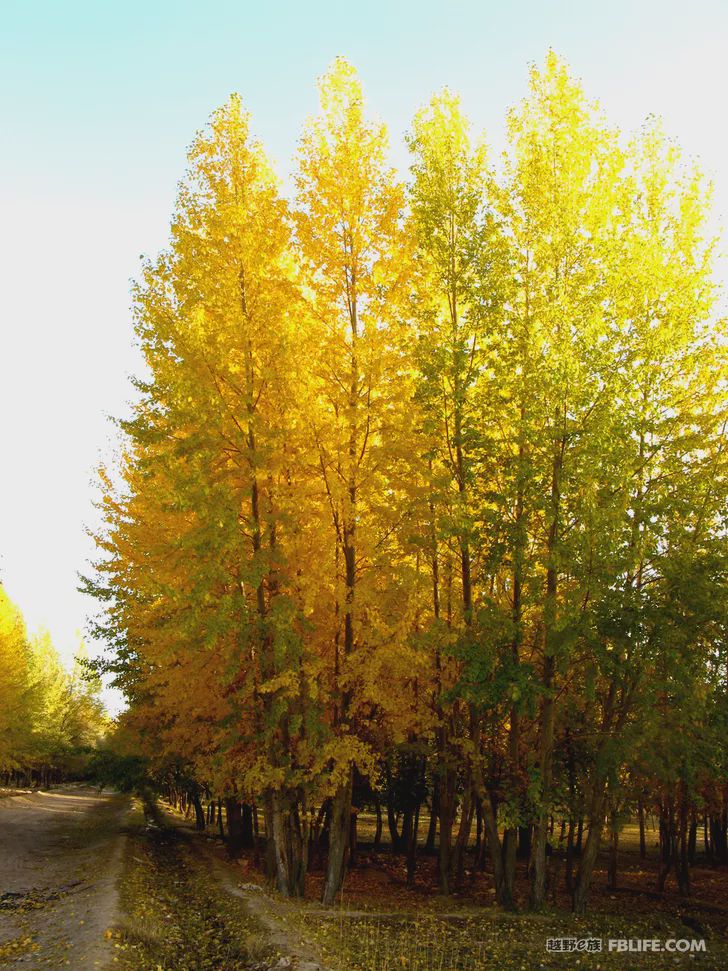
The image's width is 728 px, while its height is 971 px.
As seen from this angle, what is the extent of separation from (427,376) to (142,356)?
654 cm

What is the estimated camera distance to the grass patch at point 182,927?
9.43 metres

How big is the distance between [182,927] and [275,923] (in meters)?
1.86

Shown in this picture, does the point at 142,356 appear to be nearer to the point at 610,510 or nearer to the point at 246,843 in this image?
the point at 610,510

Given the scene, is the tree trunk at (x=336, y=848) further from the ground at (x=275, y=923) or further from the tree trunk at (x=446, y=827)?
the tree trunk at (x=446, y=827)

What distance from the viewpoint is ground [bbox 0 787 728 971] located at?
9.66 m

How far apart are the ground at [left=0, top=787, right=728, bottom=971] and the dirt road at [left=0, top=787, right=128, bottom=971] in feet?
0.16

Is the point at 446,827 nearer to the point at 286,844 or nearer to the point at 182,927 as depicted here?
the point at 286,844

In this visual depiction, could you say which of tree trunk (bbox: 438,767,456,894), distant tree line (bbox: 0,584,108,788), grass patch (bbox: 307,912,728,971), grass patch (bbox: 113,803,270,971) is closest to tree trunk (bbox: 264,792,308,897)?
grass patch (bbox: 113,803,270,971)

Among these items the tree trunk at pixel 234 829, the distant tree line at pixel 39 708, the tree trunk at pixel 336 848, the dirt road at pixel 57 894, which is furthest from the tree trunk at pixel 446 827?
the distant tree line at pixel 39 708

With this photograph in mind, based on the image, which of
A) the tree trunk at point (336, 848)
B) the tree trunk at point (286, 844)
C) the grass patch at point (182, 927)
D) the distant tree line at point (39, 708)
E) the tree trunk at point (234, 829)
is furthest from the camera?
the distant tree line at point (39, 708)

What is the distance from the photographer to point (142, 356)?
52.7 ft

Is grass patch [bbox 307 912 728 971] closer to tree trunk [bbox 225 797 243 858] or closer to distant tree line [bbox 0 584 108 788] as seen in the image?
tree trunk [bbox 225 797 243 858]

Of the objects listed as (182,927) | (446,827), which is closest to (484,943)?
(182,927)

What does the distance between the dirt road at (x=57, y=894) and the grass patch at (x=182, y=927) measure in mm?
339
